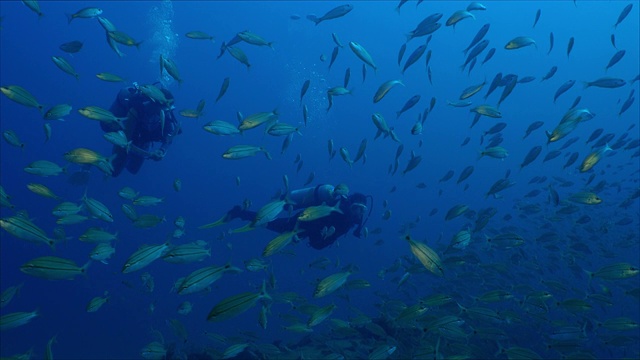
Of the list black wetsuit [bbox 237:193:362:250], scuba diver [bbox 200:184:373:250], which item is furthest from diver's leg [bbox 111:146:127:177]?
black wetsuit [bbox 237:193:362:250]

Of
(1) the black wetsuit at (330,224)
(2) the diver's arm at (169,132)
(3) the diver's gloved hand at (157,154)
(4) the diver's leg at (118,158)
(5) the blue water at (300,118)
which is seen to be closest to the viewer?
(1) the black wetsuit at (330,224)

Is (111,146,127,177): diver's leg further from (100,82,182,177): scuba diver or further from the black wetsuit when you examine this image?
the black wetsuit

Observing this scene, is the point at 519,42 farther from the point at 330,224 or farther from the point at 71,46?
the point at 71,46

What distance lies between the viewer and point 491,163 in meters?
65.2

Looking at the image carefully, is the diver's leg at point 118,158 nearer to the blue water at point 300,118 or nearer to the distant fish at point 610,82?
the distant fish at point 610,82

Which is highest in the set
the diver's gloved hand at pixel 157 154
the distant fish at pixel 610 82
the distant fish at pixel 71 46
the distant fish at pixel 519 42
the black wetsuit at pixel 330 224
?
the distant fish at pixel 519 42

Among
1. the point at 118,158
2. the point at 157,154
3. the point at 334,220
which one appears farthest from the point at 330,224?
the point at 118,158

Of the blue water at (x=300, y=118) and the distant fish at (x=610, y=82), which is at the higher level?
the distant fish at (x=610, y=82)

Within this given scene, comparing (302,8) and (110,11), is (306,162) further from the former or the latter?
(110,11)

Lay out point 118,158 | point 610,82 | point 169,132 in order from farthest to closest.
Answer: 1. point 118,158
2. point 169,132
3. point 610,82

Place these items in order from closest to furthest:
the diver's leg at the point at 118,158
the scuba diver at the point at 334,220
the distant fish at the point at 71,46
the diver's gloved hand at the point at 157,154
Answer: the distant fish at the point at 71,46 < the scuba diver at the point at 334,220 < the diver's gloved hand at the point at 157,154 < the diver's leg at the point at 118,158

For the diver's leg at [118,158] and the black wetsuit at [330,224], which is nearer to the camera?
the black wetsuit at [330,224]

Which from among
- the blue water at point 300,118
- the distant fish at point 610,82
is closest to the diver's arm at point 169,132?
the distant fish at point 610,82

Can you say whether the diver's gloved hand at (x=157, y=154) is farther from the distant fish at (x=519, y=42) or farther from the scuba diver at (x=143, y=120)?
the distant fish at (x=519, y=42)
